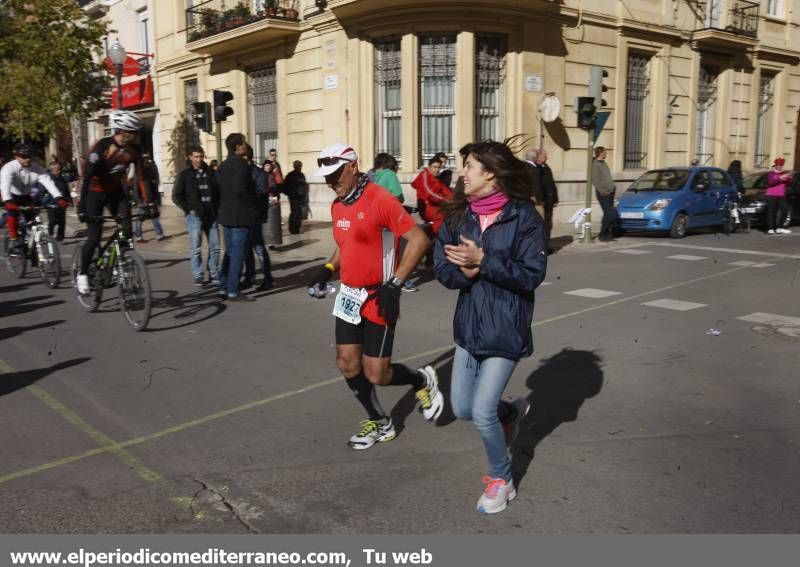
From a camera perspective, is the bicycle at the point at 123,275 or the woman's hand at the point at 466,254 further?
the bicycle at the point at 123,275

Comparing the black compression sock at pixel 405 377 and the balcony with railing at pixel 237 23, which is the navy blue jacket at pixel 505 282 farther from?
the balcony with railing at pixel 237 23

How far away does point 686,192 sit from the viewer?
14.6m

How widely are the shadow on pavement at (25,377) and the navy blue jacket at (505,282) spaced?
11.8 feet

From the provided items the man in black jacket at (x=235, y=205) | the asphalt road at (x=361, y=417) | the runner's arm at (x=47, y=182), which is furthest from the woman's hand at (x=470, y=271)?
the runner's arm at (x=47, y=182)

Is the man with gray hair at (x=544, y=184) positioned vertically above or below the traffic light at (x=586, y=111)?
below

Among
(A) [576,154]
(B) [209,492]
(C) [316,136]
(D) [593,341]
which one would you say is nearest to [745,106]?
(A) [576,154]

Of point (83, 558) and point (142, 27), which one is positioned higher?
point (142, 27)

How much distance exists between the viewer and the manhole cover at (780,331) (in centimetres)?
655

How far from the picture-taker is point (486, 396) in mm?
3176

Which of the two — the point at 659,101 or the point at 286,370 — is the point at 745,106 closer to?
the point at 659,101

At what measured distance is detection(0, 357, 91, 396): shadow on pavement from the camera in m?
5.23

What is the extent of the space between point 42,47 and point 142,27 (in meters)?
8.70

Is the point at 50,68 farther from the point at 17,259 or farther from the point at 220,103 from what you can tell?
the point at 17,259

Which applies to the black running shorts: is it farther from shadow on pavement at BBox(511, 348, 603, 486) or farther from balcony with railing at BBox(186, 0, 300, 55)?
balcony with railing at BBox(186, 0, 300, 55)
